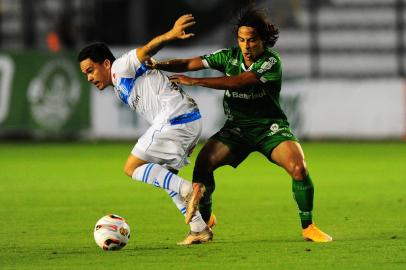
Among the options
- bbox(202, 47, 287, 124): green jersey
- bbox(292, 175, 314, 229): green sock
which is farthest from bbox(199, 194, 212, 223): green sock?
bbox(292, 175, 314, 229): green sock

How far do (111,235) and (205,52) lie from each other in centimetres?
1341

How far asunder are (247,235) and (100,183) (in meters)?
5.47

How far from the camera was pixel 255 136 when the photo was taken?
356 inches

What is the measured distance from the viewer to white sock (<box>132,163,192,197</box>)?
8.38 meters

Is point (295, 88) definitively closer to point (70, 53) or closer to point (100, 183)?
point (70, 53)

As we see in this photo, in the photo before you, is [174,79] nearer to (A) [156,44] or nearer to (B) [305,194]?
(A) [156,44]

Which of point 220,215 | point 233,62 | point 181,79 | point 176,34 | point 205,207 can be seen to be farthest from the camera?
point 220,215

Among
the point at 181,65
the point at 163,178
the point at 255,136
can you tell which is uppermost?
the point at 181,65

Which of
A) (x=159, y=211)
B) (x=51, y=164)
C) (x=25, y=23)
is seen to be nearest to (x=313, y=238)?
(x=159, y=211)

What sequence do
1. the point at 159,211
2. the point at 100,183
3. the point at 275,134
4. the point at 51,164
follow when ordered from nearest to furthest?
the point at 275,134, the point at 159,211, the point at 100,183, the point at 51,164

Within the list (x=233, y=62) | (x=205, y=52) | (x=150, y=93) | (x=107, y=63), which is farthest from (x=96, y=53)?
(x=205, y=52)

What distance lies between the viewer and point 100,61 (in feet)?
28.8

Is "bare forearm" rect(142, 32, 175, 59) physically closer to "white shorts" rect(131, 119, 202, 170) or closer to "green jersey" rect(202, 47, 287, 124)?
"white shorts" rect(131, 119, 202, 170)

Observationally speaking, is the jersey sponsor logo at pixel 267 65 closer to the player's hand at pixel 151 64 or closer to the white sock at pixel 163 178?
the player's hand at pixel 151 64
